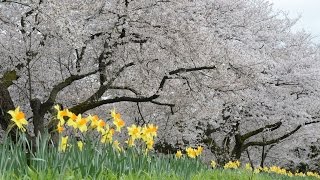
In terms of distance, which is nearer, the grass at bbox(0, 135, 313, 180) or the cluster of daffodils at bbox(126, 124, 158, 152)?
the grass at bbox(0, 135, 313, 180)

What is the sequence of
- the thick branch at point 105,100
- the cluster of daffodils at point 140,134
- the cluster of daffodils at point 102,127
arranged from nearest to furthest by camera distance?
the cluster of daffodils at point 102,127 < the cluster of daffodils at point 140,134 < the thick branch at point 105,100

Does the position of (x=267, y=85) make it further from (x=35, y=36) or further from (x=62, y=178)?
(x=62, y=178)

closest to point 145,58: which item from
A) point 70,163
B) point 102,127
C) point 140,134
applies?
point 140,134

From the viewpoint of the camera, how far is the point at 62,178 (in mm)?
2496

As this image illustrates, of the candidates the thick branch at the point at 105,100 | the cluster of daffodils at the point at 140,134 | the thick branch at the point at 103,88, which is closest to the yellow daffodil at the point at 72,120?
the cluster of daffodils at the point at 140,134

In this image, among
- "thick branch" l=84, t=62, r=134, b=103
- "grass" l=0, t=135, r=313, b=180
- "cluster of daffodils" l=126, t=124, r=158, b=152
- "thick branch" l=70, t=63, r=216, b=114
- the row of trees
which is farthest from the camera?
"thick branch" l=84, t=62, r=134, b=103

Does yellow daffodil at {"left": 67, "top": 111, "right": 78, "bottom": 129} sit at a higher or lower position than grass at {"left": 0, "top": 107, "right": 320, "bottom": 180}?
higher

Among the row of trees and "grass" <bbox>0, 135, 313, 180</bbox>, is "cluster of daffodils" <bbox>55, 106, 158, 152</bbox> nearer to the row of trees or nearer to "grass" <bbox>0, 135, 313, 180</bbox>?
"grass" <bbox>0, 135, 313, 180</bbox>

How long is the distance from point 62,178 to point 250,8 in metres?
15.6

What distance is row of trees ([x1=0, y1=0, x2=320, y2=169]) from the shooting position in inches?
408

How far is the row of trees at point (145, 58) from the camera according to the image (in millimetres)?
10375

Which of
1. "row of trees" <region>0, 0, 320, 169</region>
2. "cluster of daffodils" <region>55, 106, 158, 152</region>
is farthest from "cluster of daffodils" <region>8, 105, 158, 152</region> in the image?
"row of trees" <region>0, 0, 320, 169</region>

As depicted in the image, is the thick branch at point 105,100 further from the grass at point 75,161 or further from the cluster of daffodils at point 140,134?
the grass at point 75,161

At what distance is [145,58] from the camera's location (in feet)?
38.5
